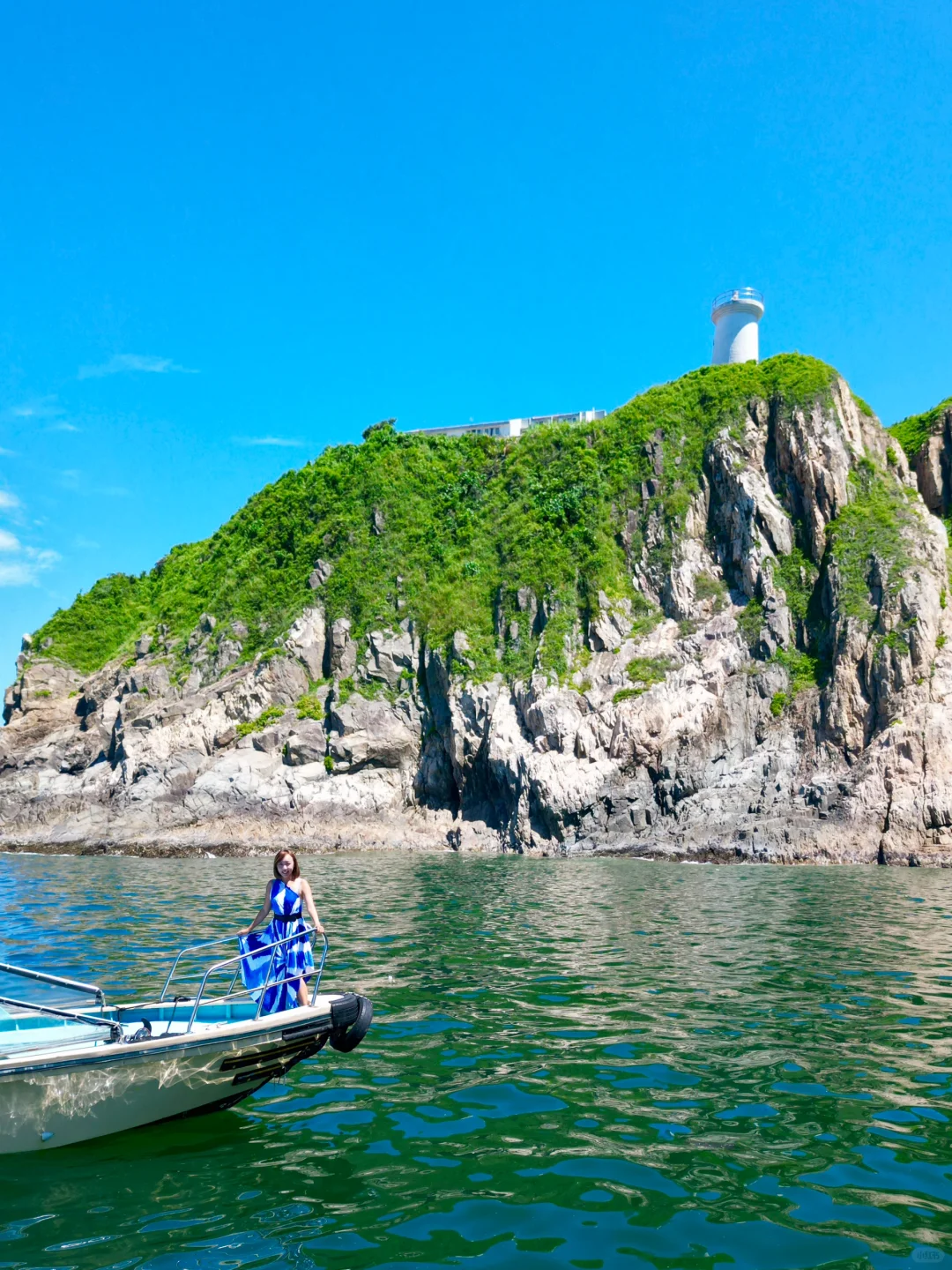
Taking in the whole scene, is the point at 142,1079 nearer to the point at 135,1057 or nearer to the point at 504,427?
the point at 135,1057

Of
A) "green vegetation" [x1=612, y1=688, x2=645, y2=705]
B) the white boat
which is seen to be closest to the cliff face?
"green vegetation" [x1=612, y1=688, x2=645, y2=705]

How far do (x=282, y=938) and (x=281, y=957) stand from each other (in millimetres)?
262

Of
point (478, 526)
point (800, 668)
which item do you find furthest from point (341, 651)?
point (800, 668)

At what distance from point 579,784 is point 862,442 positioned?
3006cm

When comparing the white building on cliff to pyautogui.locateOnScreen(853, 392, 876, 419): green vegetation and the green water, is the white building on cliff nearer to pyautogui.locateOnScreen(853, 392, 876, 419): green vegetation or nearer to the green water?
pyautogui.locateOnScreen(853, 392, 876, 419): green vegetation

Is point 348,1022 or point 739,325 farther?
point 739,325

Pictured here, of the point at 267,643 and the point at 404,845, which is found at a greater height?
the point at 267,643

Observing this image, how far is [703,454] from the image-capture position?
60000mm

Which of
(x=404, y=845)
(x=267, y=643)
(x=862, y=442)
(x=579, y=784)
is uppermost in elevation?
(x=862, y=442)

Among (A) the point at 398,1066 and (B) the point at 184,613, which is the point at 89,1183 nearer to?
(A) the point at 398,1066

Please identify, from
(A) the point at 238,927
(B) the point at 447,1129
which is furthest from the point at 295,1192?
(A) the point at 238,927

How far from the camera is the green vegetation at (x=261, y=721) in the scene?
2227 inches

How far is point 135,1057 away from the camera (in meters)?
8.22

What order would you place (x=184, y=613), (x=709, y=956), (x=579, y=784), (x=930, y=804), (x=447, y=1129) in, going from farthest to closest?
(x=184, y=613) < (x=579, y=784) < (x=930, y=804) < (x=709, y=956) < (x=447, y=1129)
